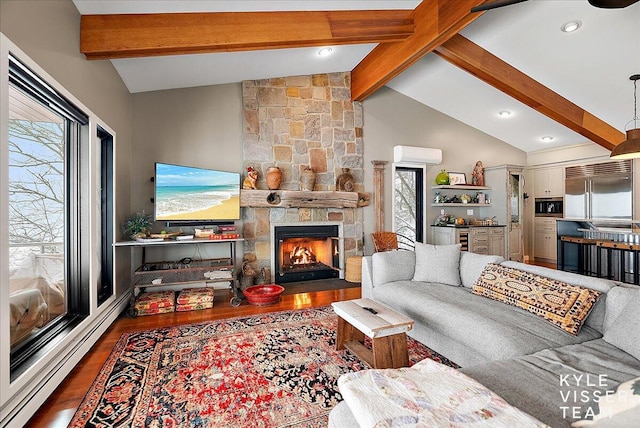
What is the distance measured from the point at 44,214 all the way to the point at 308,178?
3138 millimetres

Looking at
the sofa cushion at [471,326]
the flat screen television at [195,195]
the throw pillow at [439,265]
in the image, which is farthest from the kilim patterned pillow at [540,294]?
the flat screen television at [195,195]

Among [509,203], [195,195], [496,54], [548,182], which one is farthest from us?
[548,182]

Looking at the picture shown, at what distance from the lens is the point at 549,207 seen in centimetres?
666

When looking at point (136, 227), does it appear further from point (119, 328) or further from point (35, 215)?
point (35, 215)

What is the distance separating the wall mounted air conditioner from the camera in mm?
5426

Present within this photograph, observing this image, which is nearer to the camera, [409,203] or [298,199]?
[298,199]

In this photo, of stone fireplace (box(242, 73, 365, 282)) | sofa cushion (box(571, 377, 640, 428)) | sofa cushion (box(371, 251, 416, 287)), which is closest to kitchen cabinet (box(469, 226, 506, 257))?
stone fireplace (box(242, 73, 365, 282))

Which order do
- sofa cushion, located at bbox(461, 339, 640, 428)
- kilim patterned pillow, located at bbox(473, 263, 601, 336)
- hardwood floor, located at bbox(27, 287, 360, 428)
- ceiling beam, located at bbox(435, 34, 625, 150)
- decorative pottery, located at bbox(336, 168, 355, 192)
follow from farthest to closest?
decorative pottery, located at bbox(336, 168, 355, 192) < ceiling beam, located at bbox(435, 34, 625, 150) < kilim patterned pillow, located at bbox(473, 263, 601, 336) < hardwood floor, located at bbox(27, 287, 360, 428) < sofa cushion, located at bbox(461, 339, 640, 428)

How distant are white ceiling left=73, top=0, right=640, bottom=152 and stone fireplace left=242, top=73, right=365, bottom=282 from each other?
0.29m

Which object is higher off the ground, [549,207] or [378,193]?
[378,193]

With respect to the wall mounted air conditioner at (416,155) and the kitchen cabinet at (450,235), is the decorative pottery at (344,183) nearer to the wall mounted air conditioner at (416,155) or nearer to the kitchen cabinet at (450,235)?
the wall mounted air conditioner at (416,155)

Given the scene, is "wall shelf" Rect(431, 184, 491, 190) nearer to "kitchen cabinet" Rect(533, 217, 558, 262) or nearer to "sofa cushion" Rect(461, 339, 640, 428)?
"kitchen cabinet" Rect(533, 217, 558, 262)

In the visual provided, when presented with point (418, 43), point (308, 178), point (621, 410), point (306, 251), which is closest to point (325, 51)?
point (418, 43)

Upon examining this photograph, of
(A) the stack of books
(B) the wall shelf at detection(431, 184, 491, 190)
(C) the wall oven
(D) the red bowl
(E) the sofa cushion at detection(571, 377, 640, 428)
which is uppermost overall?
(B) the wall shelf at detection(431, 184, 491, 190)
